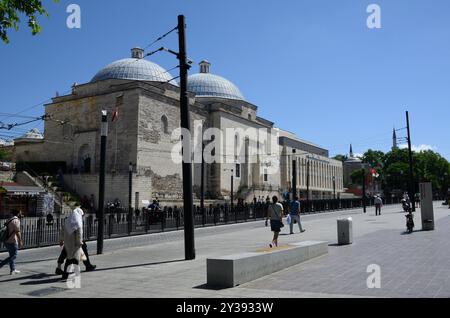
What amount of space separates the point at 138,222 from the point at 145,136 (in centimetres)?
1946

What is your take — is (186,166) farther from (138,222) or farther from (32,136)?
(32,136)

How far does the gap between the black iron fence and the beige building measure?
10.1m

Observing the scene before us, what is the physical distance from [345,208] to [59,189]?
30.5 metres

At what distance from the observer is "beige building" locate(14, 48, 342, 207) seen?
3991 centimetres

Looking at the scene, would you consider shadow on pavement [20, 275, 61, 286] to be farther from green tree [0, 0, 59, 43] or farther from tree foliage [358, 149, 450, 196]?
tree foliage [358, 149, 450, 196]

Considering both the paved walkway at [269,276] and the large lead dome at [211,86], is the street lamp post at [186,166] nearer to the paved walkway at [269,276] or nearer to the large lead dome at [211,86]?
the paved walkway at [269,276]

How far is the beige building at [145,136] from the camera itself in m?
39.9

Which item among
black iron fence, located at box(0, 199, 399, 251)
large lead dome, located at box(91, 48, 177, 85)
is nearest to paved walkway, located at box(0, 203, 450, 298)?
black iron fence, located at box(0, 199, 399, 251)

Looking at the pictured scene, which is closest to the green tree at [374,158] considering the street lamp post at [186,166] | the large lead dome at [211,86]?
the large lead dome at [211,86]

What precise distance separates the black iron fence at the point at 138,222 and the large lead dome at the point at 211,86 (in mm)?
25156

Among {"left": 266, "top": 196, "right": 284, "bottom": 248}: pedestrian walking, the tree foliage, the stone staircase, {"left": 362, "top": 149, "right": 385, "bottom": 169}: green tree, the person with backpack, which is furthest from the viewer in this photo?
{"left": 362, "top": 149, "right": 385, "bottom": 169}: green tree

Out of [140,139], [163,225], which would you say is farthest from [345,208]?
[163,225]

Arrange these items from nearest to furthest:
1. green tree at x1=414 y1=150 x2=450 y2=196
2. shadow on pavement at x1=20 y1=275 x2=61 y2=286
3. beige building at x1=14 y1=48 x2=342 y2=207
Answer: shadow on pavement at x1=20 y1=275 x2=61 y2=286 < beige building at x1=14 y1=48 x2=342 y2=207 < green tree at x1=414 y1=150 x2=450 y2=196
